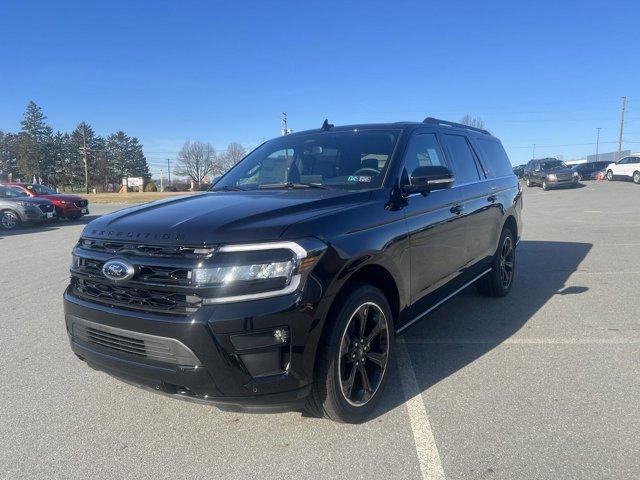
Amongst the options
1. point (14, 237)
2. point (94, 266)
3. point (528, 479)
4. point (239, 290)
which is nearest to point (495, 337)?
point (528, 479)

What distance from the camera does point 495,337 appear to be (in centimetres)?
467

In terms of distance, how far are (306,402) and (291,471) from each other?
1.22 feet

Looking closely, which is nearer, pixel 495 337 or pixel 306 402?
pixel 306 402

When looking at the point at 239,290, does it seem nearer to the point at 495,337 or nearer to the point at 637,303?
the point at 495,337

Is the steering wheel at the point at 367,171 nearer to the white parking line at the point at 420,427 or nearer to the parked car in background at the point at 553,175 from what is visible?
the white parking line at the point at 420,427

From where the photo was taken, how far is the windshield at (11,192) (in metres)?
18.9

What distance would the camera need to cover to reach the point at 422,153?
4.21 metres

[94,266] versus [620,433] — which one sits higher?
[94,266]

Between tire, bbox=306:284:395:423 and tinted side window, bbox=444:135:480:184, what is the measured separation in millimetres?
2039

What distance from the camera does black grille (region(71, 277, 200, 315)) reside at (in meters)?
2.60

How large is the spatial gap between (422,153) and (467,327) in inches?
75.0

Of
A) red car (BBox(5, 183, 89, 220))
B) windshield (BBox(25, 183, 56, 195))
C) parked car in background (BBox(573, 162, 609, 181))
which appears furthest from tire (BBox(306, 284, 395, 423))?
parked car in background (BBox(573, 162, 609, 181))

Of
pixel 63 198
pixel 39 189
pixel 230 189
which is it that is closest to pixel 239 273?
pixel 230 189

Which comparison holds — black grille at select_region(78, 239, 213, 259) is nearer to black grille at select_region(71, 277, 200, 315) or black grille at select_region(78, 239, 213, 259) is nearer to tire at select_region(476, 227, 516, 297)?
black grille at select_region(71, 277, 200, 315)
